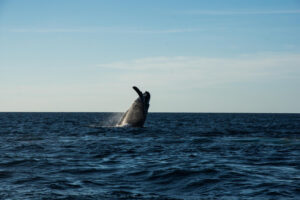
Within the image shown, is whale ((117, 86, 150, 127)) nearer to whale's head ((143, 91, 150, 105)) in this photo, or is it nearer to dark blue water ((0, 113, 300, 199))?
whale's head ((143, 91, 150, 105))

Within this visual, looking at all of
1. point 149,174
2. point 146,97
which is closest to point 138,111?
point 146,97

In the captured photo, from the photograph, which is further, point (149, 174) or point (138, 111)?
point (138, 111)

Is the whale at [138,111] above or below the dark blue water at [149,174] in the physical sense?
above

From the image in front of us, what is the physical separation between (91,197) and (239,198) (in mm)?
3400

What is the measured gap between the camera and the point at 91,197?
8.24 meters

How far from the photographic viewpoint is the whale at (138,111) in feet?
92.7

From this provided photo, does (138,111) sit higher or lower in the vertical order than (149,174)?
higher

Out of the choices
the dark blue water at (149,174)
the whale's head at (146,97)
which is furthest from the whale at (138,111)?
the dark blue water at (149,174)

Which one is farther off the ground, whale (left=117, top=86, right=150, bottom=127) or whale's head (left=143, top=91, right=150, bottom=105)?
whale's head (left=143, top=91, right=150, bottom=105)

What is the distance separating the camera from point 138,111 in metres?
29.3

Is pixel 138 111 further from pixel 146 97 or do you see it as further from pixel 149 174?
pixel 149 174

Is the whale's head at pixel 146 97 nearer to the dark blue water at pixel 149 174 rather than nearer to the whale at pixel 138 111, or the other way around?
the whale at pixel 138 111

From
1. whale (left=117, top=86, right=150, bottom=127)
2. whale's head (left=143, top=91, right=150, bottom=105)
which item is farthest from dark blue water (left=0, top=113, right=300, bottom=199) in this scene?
whale's head (left=143, top=91, right=150, bottom=105)

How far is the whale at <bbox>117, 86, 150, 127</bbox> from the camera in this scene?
28266mm
